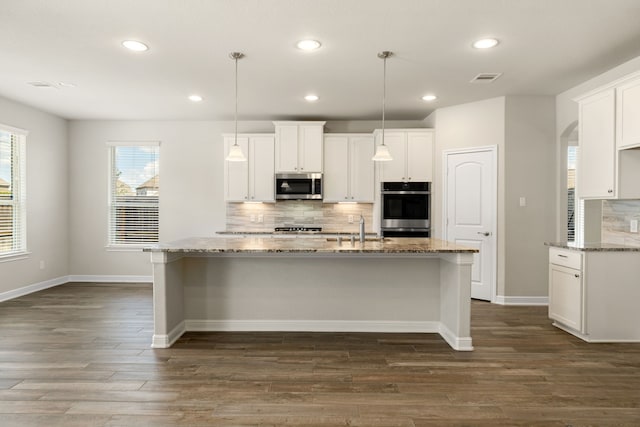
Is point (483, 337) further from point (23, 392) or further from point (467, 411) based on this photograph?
point (23, 392)

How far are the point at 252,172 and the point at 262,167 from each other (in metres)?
0.17

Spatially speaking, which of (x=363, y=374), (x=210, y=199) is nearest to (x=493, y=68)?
(x=363, y=374)

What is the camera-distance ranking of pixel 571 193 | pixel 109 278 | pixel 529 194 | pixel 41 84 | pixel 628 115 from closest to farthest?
pixel 628 115 → pixel 41 84 → pixel 529 194 → pixel 109 278 → pixel 571 193

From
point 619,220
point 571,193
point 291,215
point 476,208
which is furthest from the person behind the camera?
point 571,193

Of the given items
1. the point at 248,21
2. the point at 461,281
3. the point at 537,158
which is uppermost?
the point at 248,21

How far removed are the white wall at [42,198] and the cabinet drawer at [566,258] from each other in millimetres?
6787

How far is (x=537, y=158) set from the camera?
509 cm

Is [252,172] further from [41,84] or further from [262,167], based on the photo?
[41,84]

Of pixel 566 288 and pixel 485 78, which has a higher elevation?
pixel 485 78

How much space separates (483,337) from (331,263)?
1630mm

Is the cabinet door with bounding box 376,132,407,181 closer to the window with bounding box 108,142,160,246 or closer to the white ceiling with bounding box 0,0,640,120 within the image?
the white ceiling with bounding box 0,0,640,120

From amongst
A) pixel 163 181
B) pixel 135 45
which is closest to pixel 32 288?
pixel 163 181

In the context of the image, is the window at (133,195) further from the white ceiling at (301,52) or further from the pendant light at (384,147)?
the pendant light at (384,147)

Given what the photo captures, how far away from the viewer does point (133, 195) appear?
6594 mm
